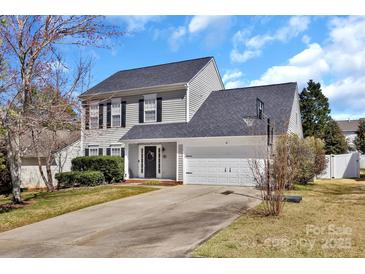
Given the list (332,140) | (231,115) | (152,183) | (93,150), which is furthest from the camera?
(332,140)

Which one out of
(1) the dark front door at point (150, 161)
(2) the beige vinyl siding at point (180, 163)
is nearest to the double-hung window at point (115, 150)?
(1) the dark front door at point (150, 161)

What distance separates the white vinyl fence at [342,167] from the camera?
21688 millimetres

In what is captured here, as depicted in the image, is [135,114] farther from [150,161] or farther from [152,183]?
[152,183]

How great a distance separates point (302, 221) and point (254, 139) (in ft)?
24.8

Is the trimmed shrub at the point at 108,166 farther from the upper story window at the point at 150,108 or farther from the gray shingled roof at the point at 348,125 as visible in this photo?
the gray shingled roof at the point at 348,125

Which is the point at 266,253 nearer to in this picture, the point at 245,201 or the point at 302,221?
the point at 302,221

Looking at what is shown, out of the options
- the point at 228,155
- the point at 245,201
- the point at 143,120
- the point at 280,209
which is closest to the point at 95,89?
the point at 143,120

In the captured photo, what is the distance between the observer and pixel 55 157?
20406 mm

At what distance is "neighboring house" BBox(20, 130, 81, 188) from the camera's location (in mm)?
19125

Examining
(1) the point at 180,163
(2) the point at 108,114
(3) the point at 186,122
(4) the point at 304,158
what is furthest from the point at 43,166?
(4) the point at 304,158

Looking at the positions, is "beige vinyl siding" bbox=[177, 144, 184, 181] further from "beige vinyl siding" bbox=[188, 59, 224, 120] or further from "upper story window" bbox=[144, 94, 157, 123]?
"upper story window" bbox=[144, 94, 157, 123]

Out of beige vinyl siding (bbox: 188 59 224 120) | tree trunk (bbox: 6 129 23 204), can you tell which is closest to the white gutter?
beige vinyl siding (bbox: 188 59 224 120)

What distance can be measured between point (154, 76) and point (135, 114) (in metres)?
3.03
